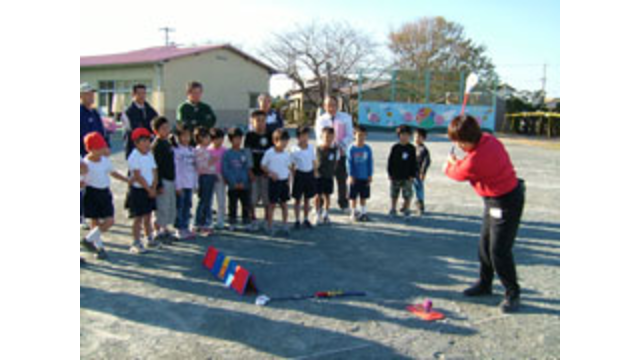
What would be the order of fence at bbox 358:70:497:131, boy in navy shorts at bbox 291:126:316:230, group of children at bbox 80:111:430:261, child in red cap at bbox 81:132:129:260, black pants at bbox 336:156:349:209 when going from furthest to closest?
1. fence at bbox 358:70:497:131
2. black pants at bbox 336:156:349:209
3. boy in navy shorts at bbox 291:126:316:230
4. group of children at bbox 80:111:430:261
5. child in red cap at bbox 81:132:129:260

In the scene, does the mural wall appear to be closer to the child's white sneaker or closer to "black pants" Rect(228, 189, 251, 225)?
"black pants" Rect(228, 189, 251, 225)

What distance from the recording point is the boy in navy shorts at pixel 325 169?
769cm

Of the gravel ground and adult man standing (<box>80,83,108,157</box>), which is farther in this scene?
adult man standing (<box>80,83,108,157</box>)

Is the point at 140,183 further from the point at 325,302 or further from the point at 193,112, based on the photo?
the point at 325,302

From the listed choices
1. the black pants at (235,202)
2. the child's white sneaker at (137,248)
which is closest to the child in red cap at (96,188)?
the child's white sneaker at (137,248)

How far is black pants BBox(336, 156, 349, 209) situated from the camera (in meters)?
8.27

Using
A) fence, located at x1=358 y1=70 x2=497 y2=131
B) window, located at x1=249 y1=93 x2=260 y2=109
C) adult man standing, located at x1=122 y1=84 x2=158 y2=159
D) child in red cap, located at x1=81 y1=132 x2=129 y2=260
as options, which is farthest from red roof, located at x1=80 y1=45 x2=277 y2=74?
child in red cap, located at x1=81 y1=132 x2=129 y2=260

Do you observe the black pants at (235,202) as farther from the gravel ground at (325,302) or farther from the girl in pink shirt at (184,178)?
the girl in pink shirt at (184,178)

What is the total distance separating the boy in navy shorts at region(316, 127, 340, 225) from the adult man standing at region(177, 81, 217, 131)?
169cm

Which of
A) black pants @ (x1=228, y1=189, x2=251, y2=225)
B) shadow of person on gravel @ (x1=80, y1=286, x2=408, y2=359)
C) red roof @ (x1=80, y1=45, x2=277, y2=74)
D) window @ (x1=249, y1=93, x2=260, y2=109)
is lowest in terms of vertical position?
shadow of person on gravel @ (x1=80, y1=286, x2=408, y2=359)

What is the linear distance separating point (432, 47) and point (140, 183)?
4463 centimetres

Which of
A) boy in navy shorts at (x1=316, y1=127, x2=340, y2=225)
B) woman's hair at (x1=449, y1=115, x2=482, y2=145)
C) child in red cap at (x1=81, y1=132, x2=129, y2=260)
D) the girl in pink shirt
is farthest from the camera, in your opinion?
boy in navy shorts at (x1=316, y1=127, x2=340, y2=225)

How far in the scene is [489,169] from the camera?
173 inches

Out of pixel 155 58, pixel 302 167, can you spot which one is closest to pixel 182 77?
pixel 155 58
